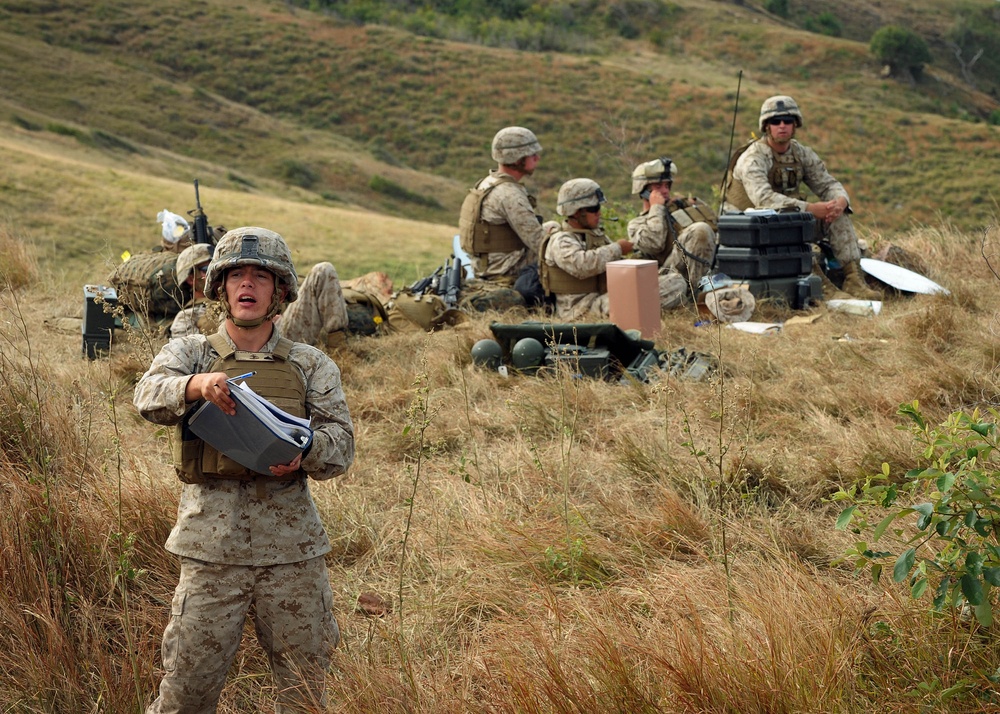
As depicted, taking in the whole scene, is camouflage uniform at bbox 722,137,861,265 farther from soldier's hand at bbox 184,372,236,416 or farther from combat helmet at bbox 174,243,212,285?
soldier's hand at bbox 184,372,236,416

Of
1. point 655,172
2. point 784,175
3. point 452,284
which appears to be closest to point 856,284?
point 784,175

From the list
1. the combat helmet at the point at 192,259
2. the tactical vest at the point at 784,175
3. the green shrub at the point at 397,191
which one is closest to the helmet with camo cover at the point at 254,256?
the combat helmet at the point at 192,259

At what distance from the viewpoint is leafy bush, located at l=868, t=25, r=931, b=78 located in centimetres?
6588

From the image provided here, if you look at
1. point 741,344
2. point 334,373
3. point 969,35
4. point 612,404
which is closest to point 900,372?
point 741,344

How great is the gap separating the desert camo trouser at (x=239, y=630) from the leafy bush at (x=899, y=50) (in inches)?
2782

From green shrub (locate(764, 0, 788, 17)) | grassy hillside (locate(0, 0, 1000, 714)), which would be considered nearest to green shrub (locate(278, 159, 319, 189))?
grassy hillside (locate(0, 0, 1000, 714))

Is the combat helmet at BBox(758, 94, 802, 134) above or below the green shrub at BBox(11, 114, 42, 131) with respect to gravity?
above

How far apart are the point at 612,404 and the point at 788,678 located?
3.18 m

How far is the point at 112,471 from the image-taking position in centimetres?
425

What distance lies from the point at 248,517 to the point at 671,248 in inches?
237

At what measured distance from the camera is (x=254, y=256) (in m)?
2.75

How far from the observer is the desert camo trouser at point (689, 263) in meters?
7.86

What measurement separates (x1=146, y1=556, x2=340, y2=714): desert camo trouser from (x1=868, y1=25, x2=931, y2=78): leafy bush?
70.7 meters

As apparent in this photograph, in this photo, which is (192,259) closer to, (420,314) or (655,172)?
(420,314)
